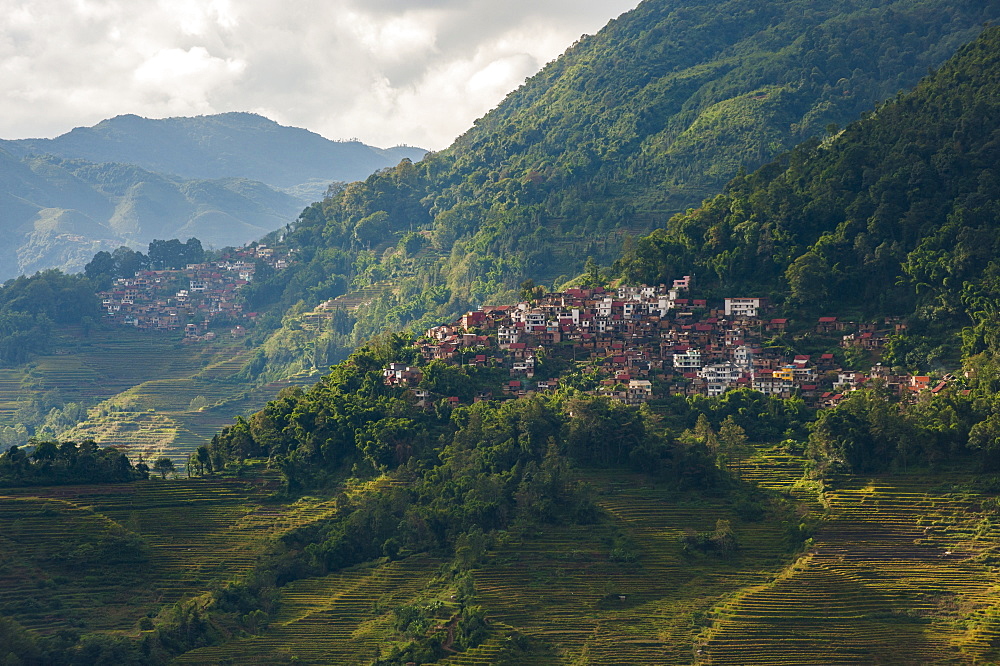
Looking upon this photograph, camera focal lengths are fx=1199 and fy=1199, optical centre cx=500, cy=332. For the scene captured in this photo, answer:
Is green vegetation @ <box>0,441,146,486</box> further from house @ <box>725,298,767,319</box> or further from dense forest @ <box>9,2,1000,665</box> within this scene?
house @ <box>725,298,767,319</box>

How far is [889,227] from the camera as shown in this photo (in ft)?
148

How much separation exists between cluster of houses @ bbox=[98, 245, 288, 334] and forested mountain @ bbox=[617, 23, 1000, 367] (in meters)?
41.9

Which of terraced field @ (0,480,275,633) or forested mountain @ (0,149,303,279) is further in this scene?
forested mountain @ (0,149,303,279)

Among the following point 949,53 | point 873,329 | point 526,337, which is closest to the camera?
point 873,329

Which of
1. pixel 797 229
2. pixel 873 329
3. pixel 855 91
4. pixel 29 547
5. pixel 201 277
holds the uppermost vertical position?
pixel 855 91

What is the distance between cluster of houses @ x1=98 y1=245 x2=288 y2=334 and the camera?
81375 millimetres

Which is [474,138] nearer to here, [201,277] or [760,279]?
[201,277]

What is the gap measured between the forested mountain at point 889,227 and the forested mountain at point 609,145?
1515cm

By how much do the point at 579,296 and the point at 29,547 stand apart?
23.7 meters

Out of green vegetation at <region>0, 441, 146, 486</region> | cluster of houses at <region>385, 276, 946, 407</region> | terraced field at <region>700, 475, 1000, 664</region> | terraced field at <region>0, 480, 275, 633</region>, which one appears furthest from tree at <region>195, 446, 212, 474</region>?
terraced field at <region>700, 475, 1000, 664</region>

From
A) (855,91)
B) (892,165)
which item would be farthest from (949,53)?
(892,165)

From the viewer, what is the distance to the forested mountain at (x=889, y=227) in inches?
1641

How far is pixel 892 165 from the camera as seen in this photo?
46.6 m

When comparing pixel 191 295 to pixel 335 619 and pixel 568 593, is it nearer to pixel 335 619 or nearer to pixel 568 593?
pixel 335 619
